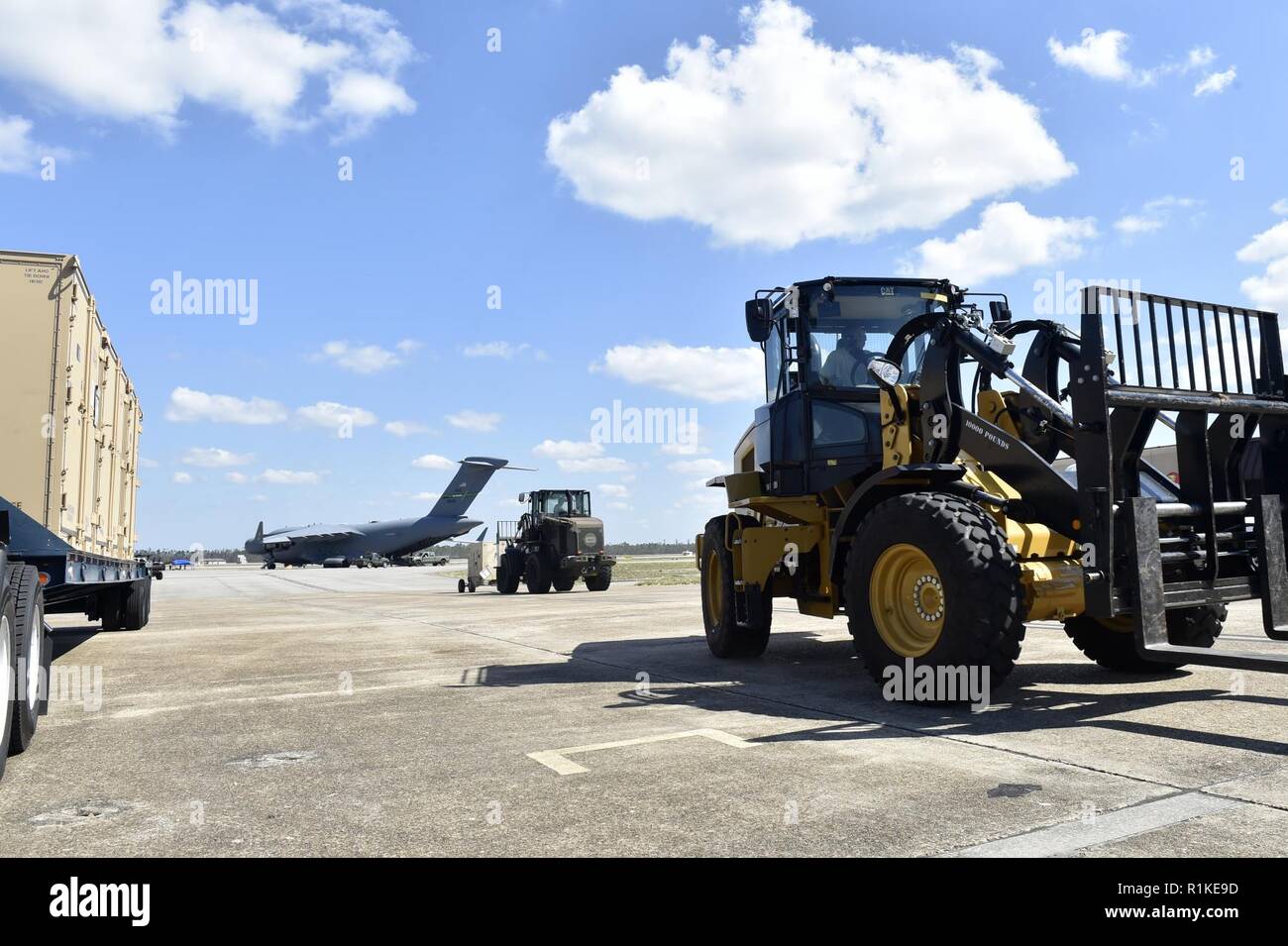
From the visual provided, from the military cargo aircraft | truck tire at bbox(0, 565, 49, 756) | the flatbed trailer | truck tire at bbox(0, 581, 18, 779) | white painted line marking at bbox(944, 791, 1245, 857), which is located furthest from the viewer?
the military cargo aircraft

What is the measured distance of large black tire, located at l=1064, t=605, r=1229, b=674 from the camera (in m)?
6.75

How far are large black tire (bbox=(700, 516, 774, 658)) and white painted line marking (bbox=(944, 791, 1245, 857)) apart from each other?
5.14m

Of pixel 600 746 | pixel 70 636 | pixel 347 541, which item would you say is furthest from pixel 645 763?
pixel 347 541

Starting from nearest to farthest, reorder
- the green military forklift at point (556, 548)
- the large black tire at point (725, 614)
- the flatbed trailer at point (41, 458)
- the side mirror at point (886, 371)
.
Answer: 1. the flatbed trailer at point (41, 458)
2. the side mirror at point (886, 371)
3. the large black tire at point (725, 614)
4. the green military forklift at point (556, 548)

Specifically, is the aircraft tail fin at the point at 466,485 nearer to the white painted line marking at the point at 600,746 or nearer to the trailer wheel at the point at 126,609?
the trailer wheel at the point at 126,609

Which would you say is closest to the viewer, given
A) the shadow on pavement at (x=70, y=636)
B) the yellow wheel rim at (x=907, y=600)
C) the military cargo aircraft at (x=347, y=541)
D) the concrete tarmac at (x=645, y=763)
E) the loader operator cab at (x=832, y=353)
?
the concrete tarmac at (x=645, y=763)

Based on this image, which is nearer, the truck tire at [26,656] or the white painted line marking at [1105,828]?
the white painted line marking at [1105,828]

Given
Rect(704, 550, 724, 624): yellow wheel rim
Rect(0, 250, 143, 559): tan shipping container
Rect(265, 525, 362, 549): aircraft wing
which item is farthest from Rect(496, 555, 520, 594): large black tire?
Rect(265, 525, 362, 549): aircraft wing

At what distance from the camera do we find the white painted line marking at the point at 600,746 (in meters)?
4.58

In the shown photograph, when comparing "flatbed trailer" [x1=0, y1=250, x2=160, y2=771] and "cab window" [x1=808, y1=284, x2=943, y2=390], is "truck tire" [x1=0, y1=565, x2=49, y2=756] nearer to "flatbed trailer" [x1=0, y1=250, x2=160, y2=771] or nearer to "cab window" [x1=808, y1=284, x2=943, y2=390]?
"flatbed trailer" [x1=0, y1=250, x2=160, y2=771]

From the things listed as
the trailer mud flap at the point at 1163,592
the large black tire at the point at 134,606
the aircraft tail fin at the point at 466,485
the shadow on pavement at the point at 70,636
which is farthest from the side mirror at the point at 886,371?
the aircraft tail fin at the point at 466,485

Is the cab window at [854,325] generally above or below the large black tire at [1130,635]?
above

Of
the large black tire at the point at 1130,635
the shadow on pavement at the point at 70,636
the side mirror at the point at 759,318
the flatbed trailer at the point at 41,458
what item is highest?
the side mirror at the point at 759,318

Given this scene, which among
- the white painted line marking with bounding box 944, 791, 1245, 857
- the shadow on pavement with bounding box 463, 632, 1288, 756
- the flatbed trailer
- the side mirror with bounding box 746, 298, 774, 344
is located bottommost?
the shadow on pavement with bounding box 463, 632, 1288, 756
